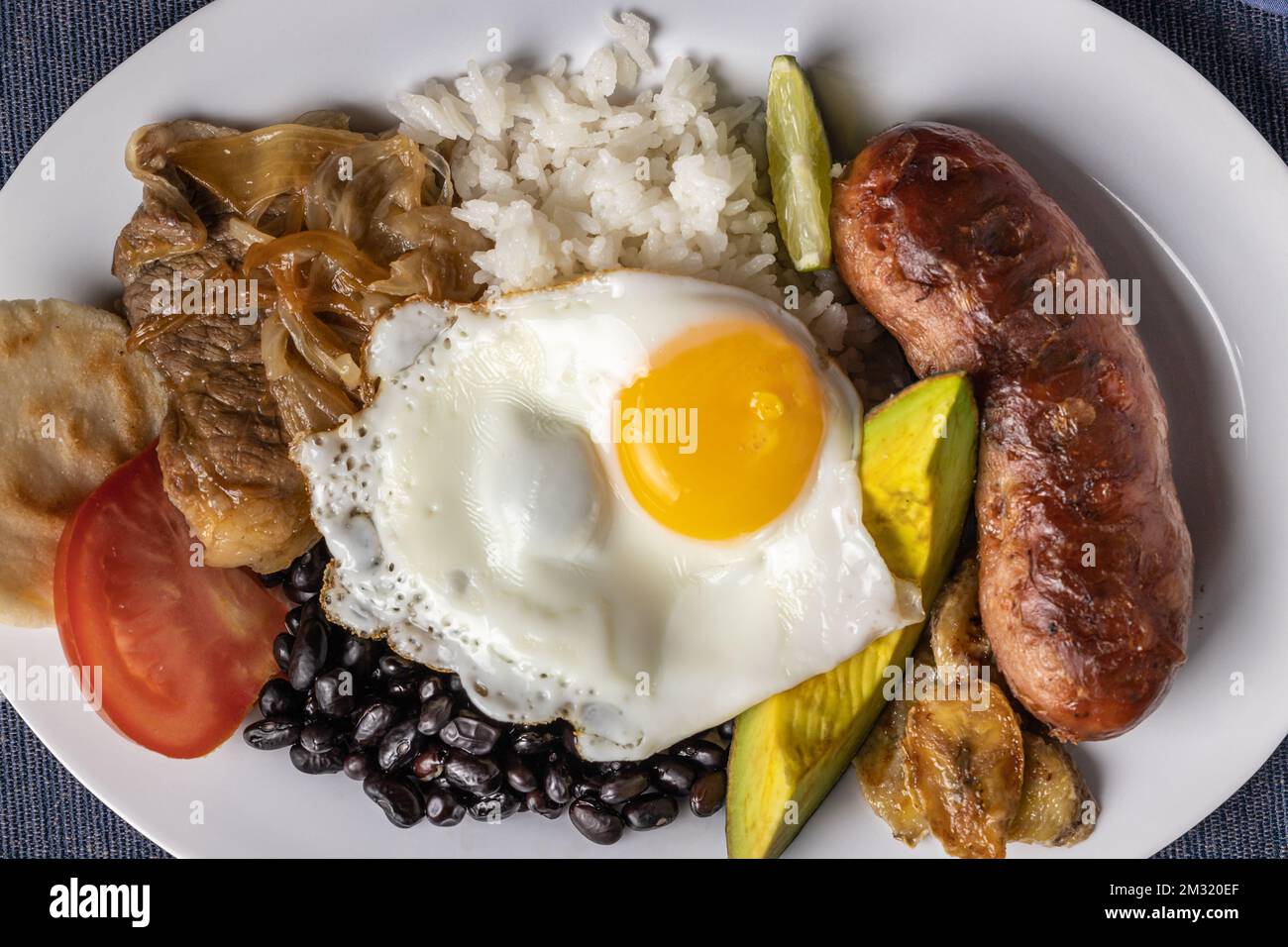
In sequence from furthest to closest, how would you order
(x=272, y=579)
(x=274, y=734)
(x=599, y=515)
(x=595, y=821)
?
(x=272, y=579) → (x=274, y=734) → (x=595, y=821) → (x=599, y=515)

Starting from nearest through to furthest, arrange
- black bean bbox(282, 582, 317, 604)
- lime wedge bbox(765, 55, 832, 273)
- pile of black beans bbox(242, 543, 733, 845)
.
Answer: lime wedge bbox(765, 55, 832, 273), pile of black beans bbox(242, 543, 733, 845), black bean bbox(282, 582, 317, 604)

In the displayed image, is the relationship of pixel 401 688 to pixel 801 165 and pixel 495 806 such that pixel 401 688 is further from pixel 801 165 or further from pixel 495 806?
pixel 801 165

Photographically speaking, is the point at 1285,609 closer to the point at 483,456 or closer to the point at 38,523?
the point at 483,456

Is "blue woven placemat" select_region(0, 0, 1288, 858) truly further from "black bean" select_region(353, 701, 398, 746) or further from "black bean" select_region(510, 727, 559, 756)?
"black bean" select_region(510, 727, 559, 756)

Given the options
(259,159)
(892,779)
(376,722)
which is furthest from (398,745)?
(259,159)

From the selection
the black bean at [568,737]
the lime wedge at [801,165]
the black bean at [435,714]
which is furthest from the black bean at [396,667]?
the lime wedge at [801,165]

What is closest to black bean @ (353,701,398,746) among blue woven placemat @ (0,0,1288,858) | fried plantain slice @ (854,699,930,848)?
blue woven placemat @ (0,0,1288,858)
